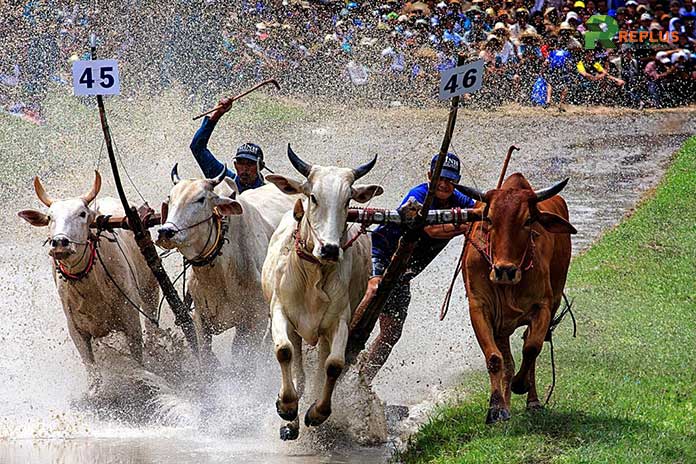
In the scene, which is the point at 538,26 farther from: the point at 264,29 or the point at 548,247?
the point at 548,247

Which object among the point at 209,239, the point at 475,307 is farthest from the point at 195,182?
the point at 475,307

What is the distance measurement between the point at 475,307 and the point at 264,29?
1738 cm

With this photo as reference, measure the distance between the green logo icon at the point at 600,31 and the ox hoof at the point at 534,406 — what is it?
17691mm

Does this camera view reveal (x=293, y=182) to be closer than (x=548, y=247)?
Yes

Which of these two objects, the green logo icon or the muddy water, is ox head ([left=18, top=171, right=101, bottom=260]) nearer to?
the muddy water

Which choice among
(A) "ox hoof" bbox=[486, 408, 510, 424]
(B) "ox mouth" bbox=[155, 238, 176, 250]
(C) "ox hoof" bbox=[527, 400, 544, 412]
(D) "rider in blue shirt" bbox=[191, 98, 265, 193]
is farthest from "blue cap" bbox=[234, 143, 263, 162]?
(A) "ox hoof" bbox=[486, 408, 510, 424]

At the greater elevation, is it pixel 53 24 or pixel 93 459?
pixel 53 24

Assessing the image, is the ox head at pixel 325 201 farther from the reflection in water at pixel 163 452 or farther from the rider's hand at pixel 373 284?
the reflection in water at pixel 163 452

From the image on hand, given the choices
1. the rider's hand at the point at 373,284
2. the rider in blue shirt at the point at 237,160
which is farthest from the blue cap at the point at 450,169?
the rider in blue shirt at the point at 237,160

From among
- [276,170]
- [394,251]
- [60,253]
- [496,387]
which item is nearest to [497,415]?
[496,387]

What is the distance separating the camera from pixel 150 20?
23812mm

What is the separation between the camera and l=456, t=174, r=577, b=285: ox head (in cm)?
777

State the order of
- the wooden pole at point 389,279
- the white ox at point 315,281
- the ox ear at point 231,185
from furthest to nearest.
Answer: the ox ear at point 231,185
the wooden pole at point 389,279
the white ox at point 315,281

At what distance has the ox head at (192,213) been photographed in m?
8.89
